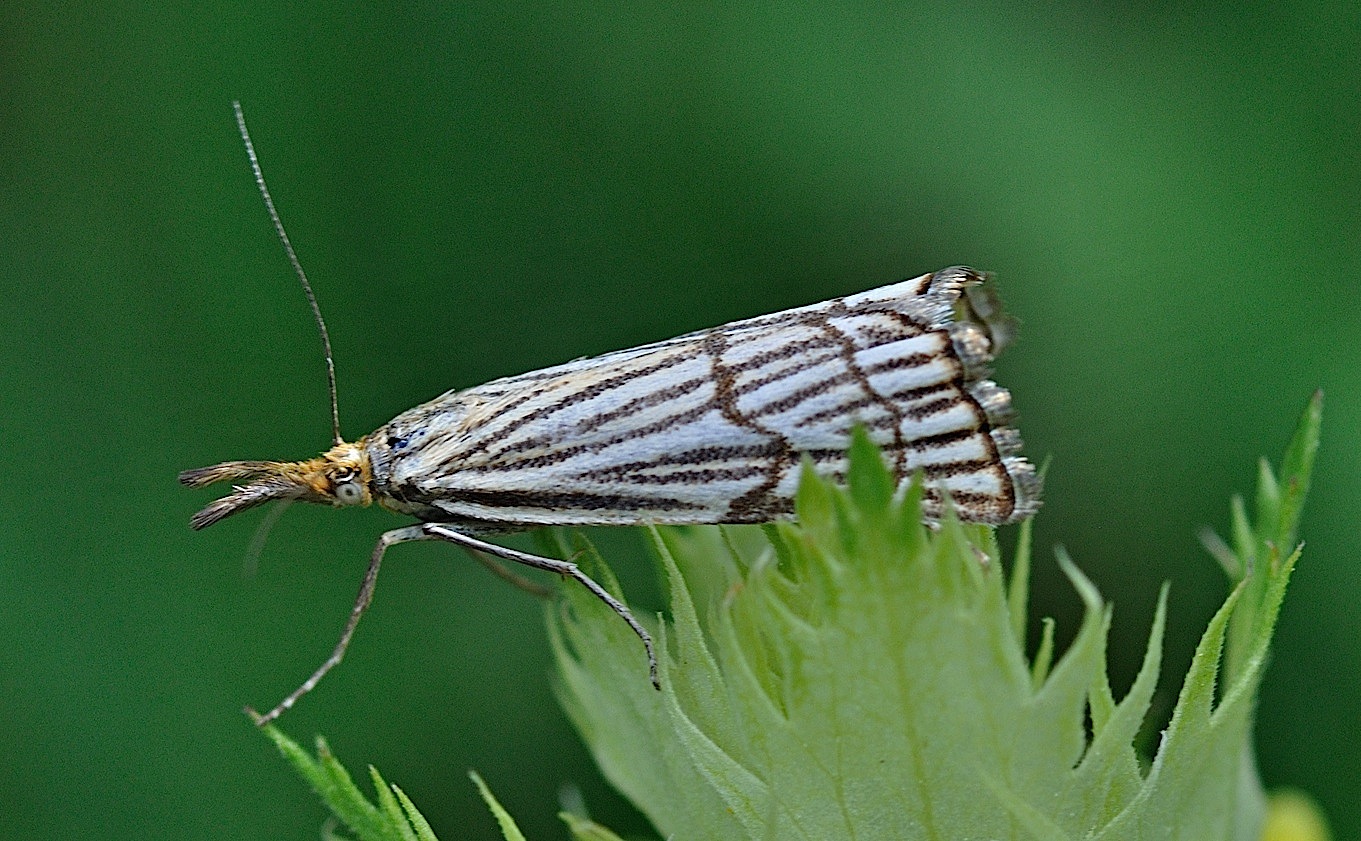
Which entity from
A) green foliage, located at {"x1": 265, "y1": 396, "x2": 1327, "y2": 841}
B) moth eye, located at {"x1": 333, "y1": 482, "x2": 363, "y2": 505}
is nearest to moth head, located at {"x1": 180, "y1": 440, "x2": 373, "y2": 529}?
moth eye, located at {"x1": 333, "y1": 482, "x2": 363, "y2": 505}

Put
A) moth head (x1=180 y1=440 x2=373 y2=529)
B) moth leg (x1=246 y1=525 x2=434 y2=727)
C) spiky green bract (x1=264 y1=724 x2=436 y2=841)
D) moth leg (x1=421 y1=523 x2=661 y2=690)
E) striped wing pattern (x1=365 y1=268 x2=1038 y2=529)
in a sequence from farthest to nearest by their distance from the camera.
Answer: moth head (x1=180 y1=440 x2=373 y2=529) → moth leg (x1=246 y1=525 x2=434 y2=727) → striped wing pattern (x1=365 y1=268 x2=1038 y2=529) → moth leg (x1=421 y1=523 x2=661 y2=690) → spiky green bract (x1=264 y1=724 x2=436 y2=841)

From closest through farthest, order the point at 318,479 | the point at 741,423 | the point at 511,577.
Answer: the point at 741,423, the point at 318,479, the point at 511,577

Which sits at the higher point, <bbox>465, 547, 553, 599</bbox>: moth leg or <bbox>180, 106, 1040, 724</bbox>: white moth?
<bbox>180, 106, 1040, 724</bbox>: white moth

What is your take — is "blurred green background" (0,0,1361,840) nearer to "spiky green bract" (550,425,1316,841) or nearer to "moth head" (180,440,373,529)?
"moth head" (180,440,373,529)

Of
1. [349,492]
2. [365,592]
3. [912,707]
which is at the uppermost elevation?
[349,492]

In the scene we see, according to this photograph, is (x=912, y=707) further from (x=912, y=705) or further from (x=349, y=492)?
(x=349, y=492)

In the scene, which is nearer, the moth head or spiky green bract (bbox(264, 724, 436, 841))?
spiky green bract (bbox(264, 724, 436, 841))

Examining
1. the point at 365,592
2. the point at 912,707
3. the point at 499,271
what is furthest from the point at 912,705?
the point at 499,271
